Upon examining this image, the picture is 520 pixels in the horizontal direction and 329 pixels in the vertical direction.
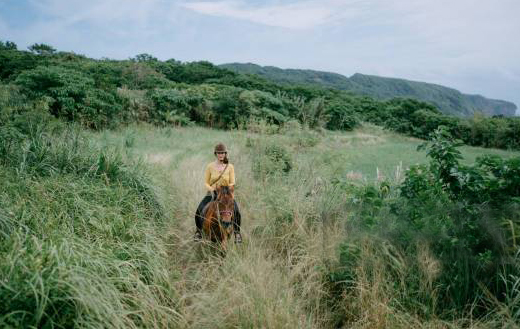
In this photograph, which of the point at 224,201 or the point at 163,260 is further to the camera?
the point at 224,201

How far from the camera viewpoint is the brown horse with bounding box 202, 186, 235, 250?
4.50 meters

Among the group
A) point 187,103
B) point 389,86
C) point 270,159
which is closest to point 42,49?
point 187,103

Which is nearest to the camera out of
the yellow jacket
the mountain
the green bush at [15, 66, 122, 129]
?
the yellow jacket

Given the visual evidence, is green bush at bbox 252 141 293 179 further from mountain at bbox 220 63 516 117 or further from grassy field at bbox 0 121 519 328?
mountain at bbox 220 63 516 117

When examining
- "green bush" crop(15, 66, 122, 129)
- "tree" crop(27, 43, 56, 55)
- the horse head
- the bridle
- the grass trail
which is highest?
"tree" crop(27, 43, 56, 55)

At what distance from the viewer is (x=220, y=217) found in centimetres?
459

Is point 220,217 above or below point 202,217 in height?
above

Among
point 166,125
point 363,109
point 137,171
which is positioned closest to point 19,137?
point 137,171

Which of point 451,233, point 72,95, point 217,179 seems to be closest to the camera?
point 451,233

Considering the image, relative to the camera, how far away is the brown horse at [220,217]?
177 inches

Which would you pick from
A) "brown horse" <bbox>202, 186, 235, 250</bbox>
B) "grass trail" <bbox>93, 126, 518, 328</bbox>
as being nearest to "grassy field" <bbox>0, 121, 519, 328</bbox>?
"grass trail" <bbox>93, 126, 518, 328</bbox>

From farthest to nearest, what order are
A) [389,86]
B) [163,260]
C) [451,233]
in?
[389,86], [163,260], [451,233]

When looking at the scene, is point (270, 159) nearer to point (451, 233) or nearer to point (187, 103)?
point (451, 233)

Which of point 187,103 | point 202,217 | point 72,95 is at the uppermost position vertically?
point 187,103
